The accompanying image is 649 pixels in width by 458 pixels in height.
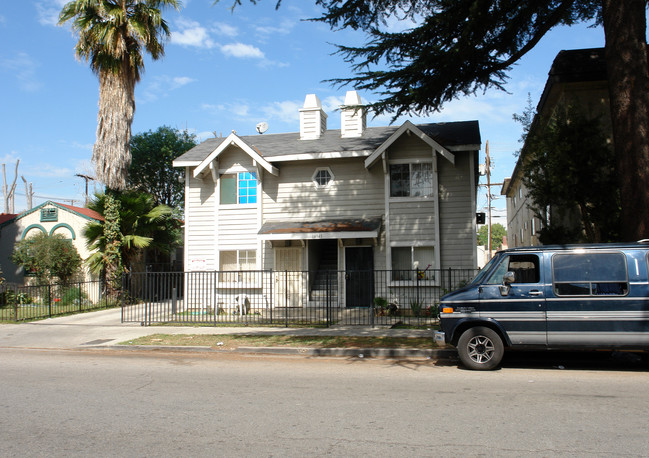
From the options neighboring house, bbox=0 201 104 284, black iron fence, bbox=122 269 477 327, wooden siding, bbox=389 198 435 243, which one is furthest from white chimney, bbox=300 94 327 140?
neighboring house, bbox=0 201 104 284

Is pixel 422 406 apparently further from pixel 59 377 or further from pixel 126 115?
pixel 126 115

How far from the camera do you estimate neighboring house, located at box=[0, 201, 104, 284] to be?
2422cm

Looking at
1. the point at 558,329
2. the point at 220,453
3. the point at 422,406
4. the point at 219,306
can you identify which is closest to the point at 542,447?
the point at 422,406

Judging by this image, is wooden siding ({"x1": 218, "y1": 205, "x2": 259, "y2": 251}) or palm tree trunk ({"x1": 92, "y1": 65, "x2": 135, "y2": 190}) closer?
wooden siding ({"x1": 218, "y1": 205, "x2": 259, "y2": 251})

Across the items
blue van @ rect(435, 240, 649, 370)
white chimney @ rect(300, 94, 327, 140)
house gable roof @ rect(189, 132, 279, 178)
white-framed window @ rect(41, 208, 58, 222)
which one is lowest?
blue van @ rect(435, 240, 649, 370)

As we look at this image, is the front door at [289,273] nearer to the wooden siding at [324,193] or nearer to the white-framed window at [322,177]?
the wooden siding at [324,193]

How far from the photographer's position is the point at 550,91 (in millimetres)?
15320

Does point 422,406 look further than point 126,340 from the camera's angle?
No

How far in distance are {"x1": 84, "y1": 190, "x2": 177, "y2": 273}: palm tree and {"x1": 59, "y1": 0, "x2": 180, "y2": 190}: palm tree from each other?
78 centimetres

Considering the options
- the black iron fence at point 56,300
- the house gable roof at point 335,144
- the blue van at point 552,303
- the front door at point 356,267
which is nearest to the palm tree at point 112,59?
the house gable roof at point 335,144

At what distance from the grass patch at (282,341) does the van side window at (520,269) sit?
2.54 metres

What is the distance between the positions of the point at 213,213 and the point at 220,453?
16.0m

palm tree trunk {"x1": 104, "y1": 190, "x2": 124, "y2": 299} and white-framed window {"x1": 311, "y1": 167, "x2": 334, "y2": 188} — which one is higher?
white-framed window {"x1": 311, "y1": 167, "x2": 334, "y2": 188}

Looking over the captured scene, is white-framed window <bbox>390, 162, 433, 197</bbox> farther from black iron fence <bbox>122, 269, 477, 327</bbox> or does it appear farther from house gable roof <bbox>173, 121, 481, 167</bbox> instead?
black iron fence <bbox>122, 269, 477, 327</bbox>
